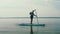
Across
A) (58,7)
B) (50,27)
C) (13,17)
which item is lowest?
(50,27)

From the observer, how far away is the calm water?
1.57 m

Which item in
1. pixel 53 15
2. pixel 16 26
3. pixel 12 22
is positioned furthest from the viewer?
pixel 53 15

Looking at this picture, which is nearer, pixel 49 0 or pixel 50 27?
pixel 50 27

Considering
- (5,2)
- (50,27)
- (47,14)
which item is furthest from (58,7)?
(5,2)

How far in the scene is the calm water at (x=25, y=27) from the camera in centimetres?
157

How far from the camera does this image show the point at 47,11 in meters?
1.92

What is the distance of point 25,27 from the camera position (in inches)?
59.6

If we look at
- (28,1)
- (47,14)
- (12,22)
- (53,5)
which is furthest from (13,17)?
(53,5)

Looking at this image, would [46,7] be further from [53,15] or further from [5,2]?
[5,2]

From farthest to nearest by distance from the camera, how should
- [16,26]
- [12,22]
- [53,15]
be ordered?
[53,15] < [12,22] < [16,26]

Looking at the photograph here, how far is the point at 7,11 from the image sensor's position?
1.93 meters

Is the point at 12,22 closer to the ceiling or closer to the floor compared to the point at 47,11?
closer to the floor

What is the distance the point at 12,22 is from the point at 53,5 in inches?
27.4

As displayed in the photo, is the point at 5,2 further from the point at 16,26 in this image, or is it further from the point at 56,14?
the point at 56,14
